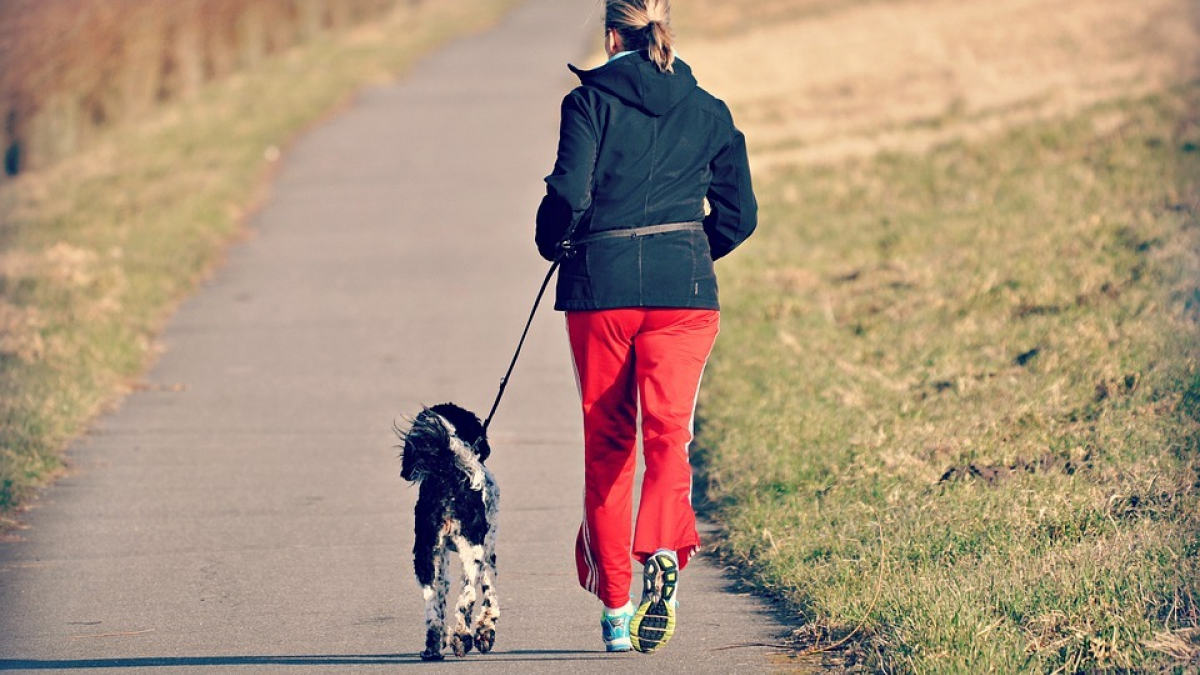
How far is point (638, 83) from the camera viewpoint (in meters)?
5.64

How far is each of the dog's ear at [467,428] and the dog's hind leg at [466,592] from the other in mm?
303

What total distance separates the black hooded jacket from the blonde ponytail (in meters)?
0.05

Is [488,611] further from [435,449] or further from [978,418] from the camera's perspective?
[978,418]

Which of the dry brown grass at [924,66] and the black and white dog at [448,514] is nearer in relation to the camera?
the black and white dog at [448,514]

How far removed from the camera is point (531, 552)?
7.61 meters

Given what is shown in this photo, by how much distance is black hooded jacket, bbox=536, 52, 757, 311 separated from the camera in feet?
18.4

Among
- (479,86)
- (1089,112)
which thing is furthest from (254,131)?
(1089,112)

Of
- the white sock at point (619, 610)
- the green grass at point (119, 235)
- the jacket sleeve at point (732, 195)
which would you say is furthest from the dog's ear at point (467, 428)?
the green grass at point (119, 235)

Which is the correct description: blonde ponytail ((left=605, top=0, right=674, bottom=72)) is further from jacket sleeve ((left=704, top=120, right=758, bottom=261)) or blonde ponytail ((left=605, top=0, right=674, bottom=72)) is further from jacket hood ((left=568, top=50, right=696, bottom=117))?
jacket sleeve ((left=704, top=120, right=758, bottom=261))

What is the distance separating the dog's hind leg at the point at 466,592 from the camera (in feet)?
18.9

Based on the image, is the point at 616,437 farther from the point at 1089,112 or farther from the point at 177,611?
the point at 1089,112

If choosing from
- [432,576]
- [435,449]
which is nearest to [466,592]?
[432,576]

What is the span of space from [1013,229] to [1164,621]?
9.22 metres

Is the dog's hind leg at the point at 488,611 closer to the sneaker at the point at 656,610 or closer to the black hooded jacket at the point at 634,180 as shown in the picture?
the sneaker at the point at 656,610
